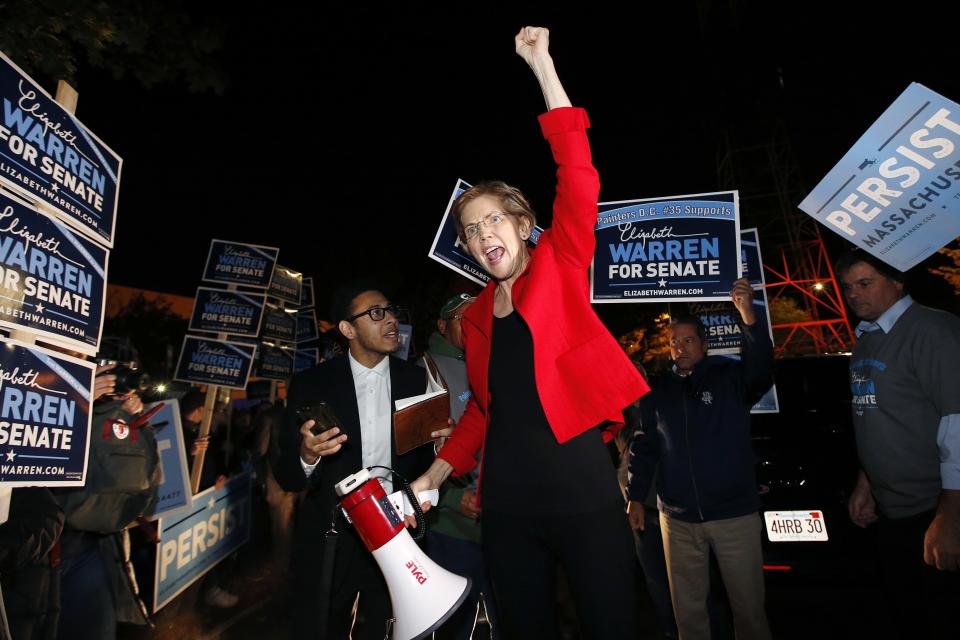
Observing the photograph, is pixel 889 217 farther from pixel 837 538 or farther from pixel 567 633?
pixel 567 633

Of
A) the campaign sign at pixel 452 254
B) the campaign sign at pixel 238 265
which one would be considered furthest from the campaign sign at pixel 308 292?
the campaign sign at pixel 452 254

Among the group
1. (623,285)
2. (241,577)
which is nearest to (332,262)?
(241,577)

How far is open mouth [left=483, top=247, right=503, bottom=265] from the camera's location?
205 centimetres

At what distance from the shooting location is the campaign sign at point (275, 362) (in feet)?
35.9

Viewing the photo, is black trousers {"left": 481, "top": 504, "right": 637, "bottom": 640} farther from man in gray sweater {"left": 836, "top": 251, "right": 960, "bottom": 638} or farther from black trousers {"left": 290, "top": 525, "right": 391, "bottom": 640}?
man in gray sweater {"left": 836, "top": 251, "right": 960, "bottom": 638}

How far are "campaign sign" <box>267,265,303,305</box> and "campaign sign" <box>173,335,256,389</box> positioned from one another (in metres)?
1.81

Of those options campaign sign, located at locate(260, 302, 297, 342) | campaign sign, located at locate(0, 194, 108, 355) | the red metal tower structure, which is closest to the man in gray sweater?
campaign sign, located at locate(0, 194, 108, 355)

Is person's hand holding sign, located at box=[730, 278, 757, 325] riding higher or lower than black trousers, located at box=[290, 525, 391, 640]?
higher

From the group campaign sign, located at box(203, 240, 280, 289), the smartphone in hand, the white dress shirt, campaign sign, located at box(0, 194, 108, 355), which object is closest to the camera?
the smartphone in hand

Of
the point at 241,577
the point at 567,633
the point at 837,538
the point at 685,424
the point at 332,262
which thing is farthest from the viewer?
the point at 332,262

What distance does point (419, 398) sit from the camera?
2.72 metres

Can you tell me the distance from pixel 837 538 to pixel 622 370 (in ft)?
12.2

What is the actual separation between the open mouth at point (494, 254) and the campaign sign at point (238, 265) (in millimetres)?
6398

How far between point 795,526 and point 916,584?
1558 mm
